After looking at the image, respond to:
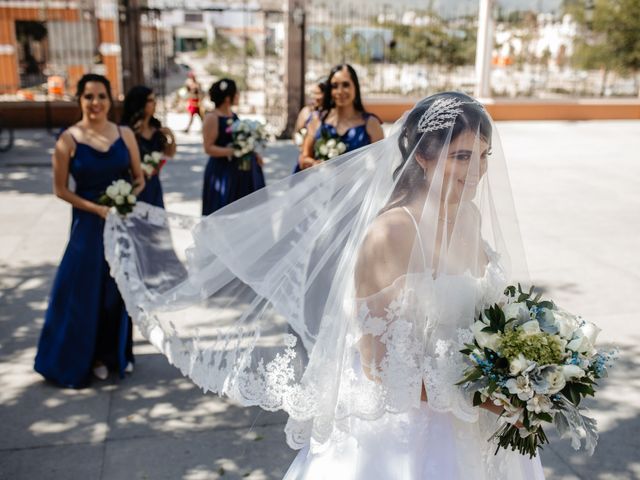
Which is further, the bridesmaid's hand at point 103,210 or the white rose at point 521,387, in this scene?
the bridesmaid's hand at point 103,210

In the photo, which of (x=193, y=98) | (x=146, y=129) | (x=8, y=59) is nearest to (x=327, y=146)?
(x=146, y=129)

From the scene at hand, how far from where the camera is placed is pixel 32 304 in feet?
20.8

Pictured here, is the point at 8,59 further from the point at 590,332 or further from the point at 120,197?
the point at 590,332

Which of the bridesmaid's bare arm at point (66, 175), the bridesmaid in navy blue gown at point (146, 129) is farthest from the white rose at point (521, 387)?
the bridesmaid in navy blue gown at point (146, 129)

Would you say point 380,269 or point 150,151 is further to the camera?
point 150,151

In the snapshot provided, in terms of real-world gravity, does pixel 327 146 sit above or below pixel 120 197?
Answer: above

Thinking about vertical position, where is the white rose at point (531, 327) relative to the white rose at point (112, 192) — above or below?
below

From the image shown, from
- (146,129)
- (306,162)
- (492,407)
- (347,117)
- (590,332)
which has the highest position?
(347,117)

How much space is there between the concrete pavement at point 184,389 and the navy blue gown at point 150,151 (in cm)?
133

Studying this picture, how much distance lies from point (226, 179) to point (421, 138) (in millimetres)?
4778

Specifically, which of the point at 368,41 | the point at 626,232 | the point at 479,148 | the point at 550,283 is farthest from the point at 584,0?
the point at 479,148

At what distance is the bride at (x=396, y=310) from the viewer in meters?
2.44

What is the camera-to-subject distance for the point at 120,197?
15.4ft

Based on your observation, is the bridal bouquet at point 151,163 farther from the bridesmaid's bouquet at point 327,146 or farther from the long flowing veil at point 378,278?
the long flowing veil at point 378,278
